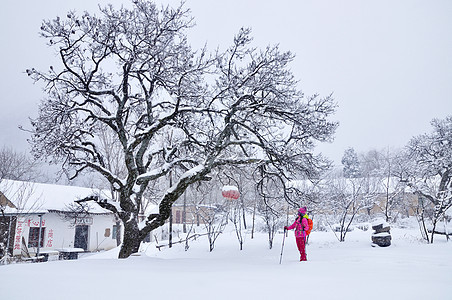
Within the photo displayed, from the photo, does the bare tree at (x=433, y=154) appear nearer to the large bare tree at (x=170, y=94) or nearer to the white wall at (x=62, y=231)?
the large bare tree at (x=170, y=94)

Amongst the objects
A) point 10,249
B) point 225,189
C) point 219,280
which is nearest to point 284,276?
point 219,280

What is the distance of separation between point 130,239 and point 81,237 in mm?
18849

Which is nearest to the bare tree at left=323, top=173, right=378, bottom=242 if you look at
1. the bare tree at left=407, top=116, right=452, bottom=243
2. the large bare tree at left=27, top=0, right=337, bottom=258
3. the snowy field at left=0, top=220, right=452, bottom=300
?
the bare tree at left=407, top=116, right=452, bottom=243

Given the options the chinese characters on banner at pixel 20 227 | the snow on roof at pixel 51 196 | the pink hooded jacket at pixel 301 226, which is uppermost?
the snow on roof at pixel 51 196

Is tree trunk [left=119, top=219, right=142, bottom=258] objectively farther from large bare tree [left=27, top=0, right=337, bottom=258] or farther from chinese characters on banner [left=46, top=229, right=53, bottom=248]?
chinese characters on banner [left=46, top=229, right=53, bottom=248]

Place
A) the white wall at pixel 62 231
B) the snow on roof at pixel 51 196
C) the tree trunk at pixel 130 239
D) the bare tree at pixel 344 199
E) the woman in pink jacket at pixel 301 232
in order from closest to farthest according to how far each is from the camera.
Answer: the woman in pink jacket at pixel 301 232
the tree trunk at pixel 130 239
the bare tree at pixel 344 199
the white wall at pixel 62 231
the snow on roof at pixel 51 196

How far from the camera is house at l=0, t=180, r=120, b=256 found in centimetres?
1895

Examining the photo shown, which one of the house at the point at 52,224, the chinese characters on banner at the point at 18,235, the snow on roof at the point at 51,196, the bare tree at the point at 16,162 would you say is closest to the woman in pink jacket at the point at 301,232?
the house at the point at 52,224

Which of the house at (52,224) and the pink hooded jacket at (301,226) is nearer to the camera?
the pink hooded jacket at (301,226)

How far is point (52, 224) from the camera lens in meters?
22.4

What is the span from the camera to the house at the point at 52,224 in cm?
1895

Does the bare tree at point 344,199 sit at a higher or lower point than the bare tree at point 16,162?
lower

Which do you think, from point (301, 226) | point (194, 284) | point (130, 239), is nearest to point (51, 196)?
point (130, 239)

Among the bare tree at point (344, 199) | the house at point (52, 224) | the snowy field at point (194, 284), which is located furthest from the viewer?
the house at point (52, 224)
